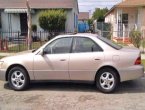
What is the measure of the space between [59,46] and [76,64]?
73 cm

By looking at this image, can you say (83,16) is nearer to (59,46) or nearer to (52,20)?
(52,20)

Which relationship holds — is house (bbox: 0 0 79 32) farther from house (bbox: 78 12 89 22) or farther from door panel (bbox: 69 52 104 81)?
house (bbox: 78 12 89 22)

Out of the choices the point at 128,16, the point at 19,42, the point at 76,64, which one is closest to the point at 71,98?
the point at 76,64

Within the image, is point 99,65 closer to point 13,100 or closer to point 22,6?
point 13,100

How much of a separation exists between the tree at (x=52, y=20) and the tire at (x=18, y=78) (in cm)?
1659

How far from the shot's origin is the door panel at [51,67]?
7.79 m

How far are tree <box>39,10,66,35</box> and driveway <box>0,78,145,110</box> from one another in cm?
1607

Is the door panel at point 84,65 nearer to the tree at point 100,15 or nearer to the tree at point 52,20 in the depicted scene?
the tree at point 52,20

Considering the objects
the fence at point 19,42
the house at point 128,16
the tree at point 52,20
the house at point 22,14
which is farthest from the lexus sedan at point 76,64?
the house at point 22,14

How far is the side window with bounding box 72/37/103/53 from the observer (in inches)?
307

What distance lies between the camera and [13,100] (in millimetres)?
7066

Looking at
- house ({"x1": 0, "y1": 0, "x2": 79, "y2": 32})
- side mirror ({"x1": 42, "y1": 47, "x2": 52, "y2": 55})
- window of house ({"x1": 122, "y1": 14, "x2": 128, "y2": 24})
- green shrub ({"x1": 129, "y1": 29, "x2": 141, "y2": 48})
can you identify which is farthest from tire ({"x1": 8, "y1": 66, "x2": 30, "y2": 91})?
window of house ({"x1": 122, "y1": 14, "x2": 128, "y2": 24})

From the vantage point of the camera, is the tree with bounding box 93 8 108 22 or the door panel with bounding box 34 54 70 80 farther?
the tree with bounding box 93 8 108 22

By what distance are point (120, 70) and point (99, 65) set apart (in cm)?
55
